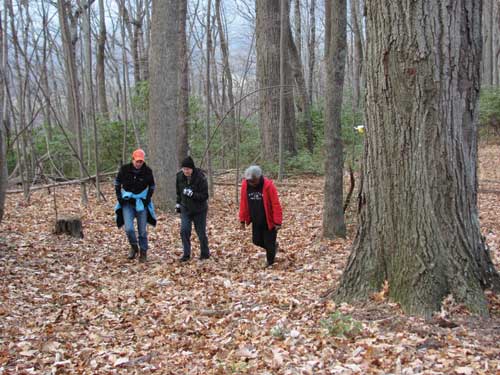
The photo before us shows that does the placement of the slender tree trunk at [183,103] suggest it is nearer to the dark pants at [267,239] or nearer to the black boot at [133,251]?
the black boot at [133,251]

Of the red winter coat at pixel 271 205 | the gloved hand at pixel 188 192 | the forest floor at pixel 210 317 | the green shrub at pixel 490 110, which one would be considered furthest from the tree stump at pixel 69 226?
the green shrub at pixel 490 110

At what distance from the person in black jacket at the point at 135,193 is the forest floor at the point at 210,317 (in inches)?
22.4

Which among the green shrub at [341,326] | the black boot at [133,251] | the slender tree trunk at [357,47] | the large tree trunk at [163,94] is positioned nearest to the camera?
the green shrub at [341,326]

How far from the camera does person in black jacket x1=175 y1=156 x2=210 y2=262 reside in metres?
8.75

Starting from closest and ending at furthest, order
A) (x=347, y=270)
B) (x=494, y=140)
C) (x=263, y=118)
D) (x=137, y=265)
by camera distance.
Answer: (x=347, y=270) < (x=137, y=265) < (x=263, y=118) < (x=494, y=140)

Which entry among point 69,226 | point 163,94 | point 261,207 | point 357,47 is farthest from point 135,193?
point 357,47

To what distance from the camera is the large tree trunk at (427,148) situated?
198 inches

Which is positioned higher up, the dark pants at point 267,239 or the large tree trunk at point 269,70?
the large tree trunk at point 269,70

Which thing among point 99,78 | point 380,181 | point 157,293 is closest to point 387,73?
point 380,181

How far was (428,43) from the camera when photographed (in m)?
4.99

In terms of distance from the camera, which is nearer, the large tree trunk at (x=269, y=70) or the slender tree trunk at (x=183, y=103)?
the slender tree trunk at (x=183, y=103)

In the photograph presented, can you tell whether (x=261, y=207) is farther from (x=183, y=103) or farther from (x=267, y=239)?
(x=183, y=103)

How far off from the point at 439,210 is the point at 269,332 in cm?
193

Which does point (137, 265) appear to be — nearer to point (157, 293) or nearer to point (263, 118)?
point (157, 293)
